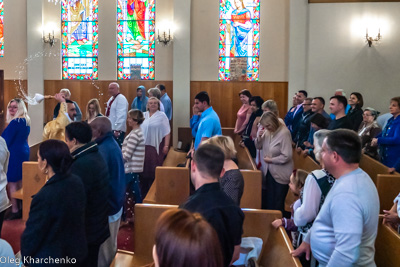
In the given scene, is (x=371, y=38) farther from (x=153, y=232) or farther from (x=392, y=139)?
(x=153, y=232)

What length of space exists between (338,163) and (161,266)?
1.46 metres

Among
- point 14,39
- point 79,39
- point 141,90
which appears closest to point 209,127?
point 141,90

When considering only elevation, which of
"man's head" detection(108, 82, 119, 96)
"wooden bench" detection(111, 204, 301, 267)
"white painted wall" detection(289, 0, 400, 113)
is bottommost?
"wooden bench" detection(111, 204, 301, 267)

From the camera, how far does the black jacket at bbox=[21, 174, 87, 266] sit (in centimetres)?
259

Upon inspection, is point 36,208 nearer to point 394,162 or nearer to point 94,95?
point 394,162

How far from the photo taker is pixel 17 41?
10719mm

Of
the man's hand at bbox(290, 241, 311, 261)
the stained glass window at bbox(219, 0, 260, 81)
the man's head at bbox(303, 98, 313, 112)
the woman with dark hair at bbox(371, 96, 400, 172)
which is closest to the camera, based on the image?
the man's hand at bbox(290, 241, 311, 261)

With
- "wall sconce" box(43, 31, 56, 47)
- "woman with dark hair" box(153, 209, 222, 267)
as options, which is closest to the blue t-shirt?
"woman with dark hair" box(153, 209, 222, 267)

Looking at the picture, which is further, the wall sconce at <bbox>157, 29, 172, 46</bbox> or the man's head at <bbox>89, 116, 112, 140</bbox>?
the wall sconce at <bbox>157, 29, 172, 46</bbox>

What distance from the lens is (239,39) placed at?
10.5 metres

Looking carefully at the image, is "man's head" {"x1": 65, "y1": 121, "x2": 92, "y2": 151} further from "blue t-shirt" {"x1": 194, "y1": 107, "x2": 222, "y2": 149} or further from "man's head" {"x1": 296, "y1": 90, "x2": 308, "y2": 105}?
"man's head" {"x1": 296, "y1": 90, "x2": 308, "y2": 105}

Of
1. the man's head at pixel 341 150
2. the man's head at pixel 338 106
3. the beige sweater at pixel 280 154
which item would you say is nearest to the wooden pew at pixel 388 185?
the beige sweater at pixel 280 154

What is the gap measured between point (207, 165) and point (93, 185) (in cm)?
116

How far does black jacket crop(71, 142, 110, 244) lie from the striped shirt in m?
1.96
